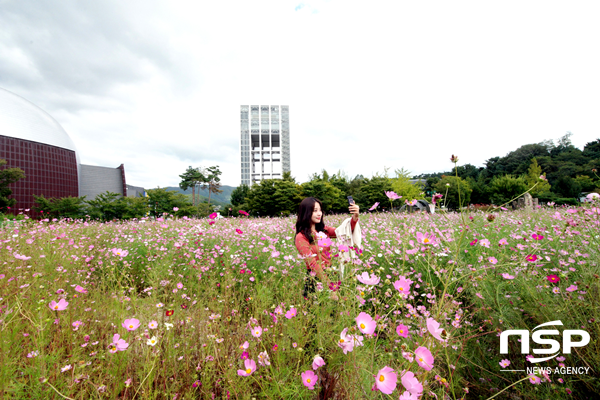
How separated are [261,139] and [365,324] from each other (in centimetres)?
6011

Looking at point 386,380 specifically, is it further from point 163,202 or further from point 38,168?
point 38,168

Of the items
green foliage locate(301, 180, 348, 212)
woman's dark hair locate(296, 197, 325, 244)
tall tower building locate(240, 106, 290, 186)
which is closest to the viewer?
woman's dark hair locate(296, 197, 325, 244)

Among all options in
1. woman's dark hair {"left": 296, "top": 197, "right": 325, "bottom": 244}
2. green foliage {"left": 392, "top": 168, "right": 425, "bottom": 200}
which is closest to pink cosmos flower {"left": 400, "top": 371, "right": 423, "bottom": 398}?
woman's dark hair {"left": 296, "top": 197, "right": 325, "bottom": 244}

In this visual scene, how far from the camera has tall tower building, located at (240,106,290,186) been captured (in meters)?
58.3

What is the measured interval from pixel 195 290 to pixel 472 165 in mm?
64085

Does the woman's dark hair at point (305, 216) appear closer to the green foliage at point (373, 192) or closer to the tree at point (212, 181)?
the green foliage at point (373, 192)

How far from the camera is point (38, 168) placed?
30984 millimetres

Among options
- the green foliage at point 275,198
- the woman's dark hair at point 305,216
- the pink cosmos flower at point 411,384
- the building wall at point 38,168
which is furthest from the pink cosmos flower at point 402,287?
the building wall at point 38,168

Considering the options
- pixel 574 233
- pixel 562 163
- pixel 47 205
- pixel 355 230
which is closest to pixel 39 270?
pixel 355 230

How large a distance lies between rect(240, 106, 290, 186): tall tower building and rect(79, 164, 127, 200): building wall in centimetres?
2353

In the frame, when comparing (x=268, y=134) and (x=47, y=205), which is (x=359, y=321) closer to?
(x=47, y=205)

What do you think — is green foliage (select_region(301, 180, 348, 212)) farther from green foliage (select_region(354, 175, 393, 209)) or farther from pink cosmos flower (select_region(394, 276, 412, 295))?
pink cosmos flower (select_region(394, 276, 412, 295))

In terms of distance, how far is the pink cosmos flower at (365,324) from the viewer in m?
0.85

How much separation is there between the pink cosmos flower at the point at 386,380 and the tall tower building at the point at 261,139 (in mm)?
57304
